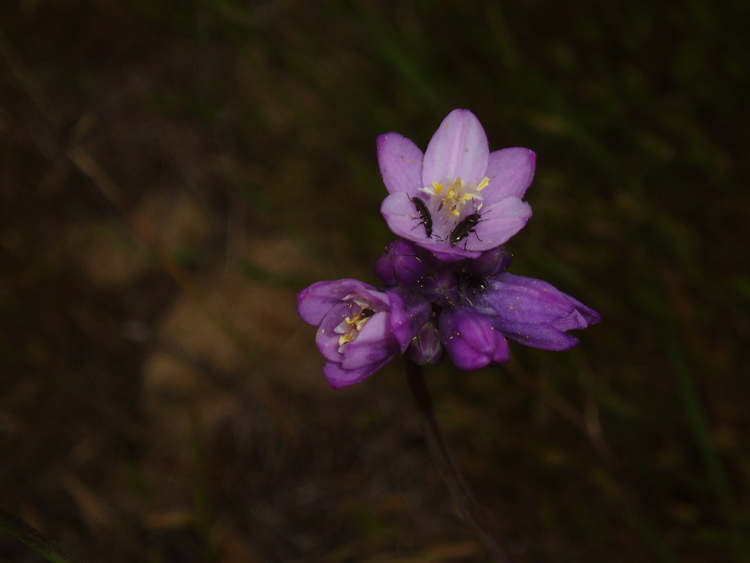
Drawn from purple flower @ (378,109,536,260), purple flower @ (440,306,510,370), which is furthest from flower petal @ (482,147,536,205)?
purple flower @ (440,306,510,370)

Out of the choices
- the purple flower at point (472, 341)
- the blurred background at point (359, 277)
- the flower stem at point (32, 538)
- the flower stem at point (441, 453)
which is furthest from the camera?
the blurred background at point (359, 277)

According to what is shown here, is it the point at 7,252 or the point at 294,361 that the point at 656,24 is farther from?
the point at 7,252

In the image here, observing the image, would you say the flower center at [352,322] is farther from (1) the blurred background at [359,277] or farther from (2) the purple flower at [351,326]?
(1) the blurred background at [359,277]

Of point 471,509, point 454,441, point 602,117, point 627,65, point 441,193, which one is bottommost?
point 471,509

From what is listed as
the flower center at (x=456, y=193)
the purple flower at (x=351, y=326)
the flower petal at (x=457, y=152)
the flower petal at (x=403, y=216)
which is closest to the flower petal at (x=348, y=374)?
the purple flower at (x=351, y=326)

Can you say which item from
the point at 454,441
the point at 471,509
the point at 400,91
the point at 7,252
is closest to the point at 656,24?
the point at 400,91

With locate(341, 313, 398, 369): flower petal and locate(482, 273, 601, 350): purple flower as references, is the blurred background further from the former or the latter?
locate(341, 313, 398, 369): flower petal
